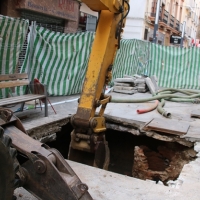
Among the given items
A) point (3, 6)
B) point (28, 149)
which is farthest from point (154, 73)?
point (28, 149)

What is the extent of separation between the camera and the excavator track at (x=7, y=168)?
1.89 metres

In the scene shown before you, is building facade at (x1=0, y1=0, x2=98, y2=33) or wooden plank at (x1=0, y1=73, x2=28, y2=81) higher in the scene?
building facade at (x1=0, y1=0, x2=98, y2=33)

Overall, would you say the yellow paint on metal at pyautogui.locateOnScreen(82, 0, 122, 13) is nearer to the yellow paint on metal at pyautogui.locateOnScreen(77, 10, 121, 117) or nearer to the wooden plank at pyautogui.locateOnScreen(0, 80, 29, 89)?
the yellow paint on metal at pyautogui.locateOnScreen(77, 10, 121, 117)

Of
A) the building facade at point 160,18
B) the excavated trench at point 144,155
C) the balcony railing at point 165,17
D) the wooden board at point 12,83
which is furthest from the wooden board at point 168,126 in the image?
the balcony railing at point 165,17

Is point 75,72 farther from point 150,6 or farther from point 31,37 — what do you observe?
point 150,6

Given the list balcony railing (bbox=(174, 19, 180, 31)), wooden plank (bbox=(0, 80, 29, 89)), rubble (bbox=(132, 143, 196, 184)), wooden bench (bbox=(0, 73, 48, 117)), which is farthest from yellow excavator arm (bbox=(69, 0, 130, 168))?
balcony railing (bbox=(174, 19, 180, 31))

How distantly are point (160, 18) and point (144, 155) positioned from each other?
90.1ft

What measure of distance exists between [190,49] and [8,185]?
11.6 metres

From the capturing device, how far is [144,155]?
227 inches

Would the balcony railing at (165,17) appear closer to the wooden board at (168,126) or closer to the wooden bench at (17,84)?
the wooden board at (168,126)

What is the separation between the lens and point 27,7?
31.2ft

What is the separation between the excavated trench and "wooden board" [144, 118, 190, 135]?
0.24 m

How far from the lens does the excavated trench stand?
5254 mm

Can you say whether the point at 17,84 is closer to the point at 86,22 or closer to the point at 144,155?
the point at 144,155
